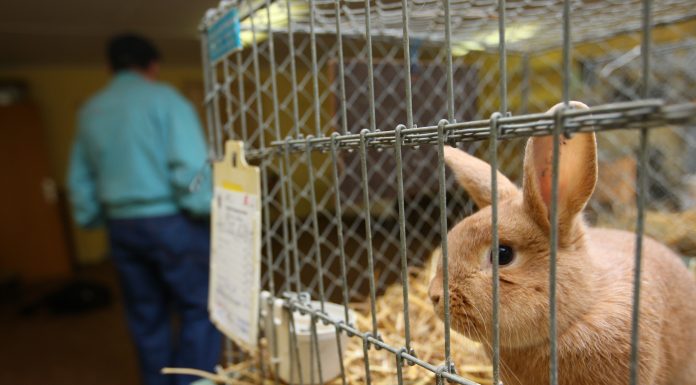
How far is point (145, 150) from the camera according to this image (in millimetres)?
1487

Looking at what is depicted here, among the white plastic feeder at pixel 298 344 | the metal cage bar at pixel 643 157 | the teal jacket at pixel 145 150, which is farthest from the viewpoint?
the teal jacket at pixel 145 150

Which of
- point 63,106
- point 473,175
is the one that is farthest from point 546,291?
point 63,106

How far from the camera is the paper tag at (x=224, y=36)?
27.9 inches

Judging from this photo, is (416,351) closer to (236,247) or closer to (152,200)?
(236,247)

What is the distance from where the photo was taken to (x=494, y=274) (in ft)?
1.17

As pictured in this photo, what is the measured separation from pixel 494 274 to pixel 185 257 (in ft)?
4.38

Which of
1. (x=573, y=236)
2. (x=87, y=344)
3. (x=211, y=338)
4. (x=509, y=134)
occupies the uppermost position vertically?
(x=509, y=134)

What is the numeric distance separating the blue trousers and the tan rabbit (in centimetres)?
117

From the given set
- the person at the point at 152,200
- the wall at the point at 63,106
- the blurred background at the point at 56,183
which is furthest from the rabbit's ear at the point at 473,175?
the wall at the point at 63,106

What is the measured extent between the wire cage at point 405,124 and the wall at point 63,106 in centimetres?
393

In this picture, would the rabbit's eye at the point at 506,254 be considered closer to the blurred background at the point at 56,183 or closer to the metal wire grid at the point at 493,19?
the metal wire grid at the point at 493,19

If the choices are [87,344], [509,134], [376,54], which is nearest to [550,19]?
[376,54]

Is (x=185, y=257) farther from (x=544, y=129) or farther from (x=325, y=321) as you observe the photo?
(x=544, y=129)

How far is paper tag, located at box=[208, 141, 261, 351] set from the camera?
0.66 metres
